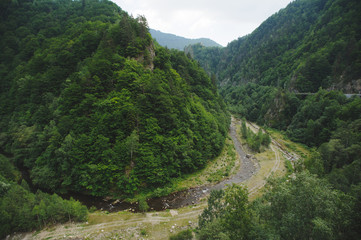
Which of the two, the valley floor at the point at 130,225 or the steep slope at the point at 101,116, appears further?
the steep slope at the point at 101,116

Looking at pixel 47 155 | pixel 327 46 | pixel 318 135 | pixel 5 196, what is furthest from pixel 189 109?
pixel 327 46

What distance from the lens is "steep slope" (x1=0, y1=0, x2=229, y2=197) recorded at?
110ft

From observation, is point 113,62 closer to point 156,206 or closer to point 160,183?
point 160,183

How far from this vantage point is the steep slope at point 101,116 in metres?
33.5

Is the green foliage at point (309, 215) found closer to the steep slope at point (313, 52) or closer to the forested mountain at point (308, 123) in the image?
the forested mountain at point (308, 123)

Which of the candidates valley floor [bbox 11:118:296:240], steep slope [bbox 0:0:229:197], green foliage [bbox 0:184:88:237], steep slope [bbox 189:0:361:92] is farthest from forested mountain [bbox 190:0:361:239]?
green foliage [bbox 0:184:88:237]

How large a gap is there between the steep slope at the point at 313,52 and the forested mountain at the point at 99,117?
6588 centimetres

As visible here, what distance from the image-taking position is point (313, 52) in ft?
341

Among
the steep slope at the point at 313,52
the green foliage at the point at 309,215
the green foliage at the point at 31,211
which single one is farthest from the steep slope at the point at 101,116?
the steep slope at the point at 313,52

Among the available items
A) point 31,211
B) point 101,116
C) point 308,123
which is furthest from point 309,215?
point 308,123

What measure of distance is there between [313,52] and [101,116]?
413 feet

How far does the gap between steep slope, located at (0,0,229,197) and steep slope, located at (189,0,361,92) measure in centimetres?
6584

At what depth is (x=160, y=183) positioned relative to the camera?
3569 cm

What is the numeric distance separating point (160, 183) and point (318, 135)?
58919 millimetres
